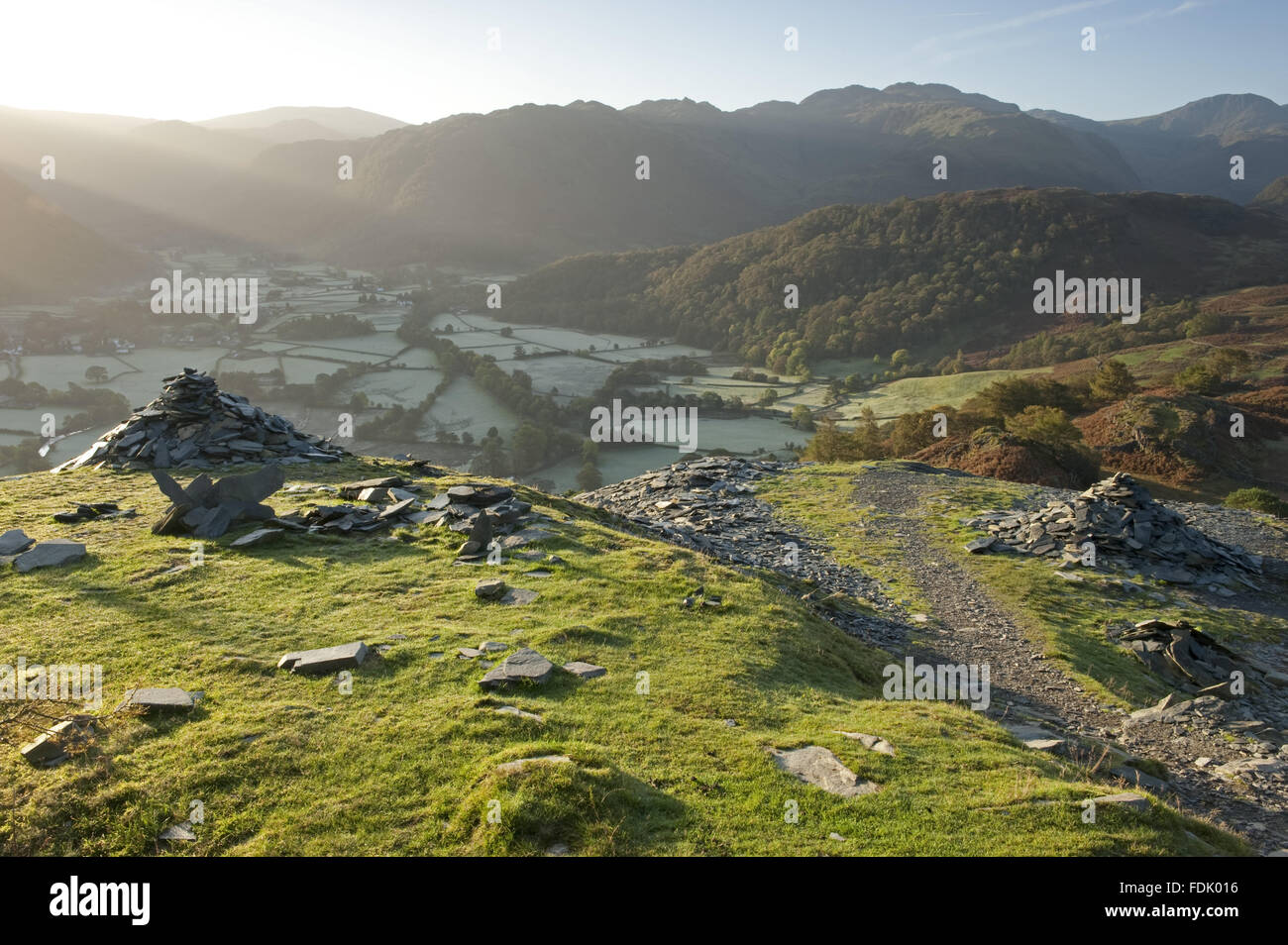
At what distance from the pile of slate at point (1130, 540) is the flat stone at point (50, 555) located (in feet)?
82.4

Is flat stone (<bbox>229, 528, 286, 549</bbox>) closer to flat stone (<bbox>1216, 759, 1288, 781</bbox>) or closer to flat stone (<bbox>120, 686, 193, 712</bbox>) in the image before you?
flat stone (<bbox>120, 686, 193, 712</bbox>)

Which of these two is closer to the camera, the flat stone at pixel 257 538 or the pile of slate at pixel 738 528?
the flat stone at pixel 257 538

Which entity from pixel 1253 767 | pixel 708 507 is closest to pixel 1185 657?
pixel 1253 767

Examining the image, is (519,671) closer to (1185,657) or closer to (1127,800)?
(1127,800)

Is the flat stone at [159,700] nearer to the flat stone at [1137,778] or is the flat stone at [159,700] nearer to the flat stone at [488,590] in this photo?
the flat stone at [488,590]

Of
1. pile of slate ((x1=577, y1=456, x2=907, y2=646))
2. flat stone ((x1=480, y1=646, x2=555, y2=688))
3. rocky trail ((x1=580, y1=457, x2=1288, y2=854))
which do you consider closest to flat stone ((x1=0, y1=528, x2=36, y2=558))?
flat stone ((x1=480, y1=646, x2=555, y2=688))

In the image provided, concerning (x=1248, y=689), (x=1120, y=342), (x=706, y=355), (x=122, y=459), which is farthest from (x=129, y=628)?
(x=706, y=355)

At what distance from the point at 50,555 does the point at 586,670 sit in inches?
471

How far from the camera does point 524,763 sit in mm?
7383

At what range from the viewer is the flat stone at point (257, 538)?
1547 centimetres

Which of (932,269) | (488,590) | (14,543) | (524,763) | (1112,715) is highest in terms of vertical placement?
(932,269)

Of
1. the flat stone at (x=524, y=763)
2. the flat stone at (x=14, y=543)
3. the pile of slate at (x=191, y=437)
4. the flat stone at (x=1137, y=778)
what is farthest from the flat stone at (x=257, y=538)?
the flat stone at (x=1137, y=778)

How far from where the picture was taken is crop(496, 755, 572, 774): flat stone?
7.30 m

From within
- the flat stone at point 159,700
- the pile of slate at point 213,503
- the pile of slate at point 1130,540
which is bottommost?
the pile of slate at point 1130,540
